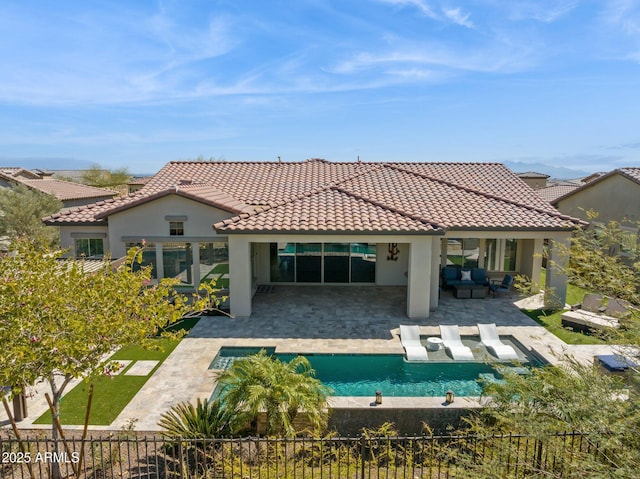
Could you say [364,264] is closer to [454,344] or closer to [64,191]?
[454,344]

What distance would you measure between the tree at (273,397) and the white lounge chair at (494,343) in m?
7.49

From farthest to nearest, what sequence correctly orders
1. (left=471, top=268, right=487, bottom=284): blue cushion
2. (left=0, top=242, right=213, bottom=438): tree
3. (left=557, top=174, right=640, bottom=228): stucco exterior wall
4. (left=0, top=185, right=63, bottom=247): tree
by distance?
(left=0, top=185, right=63, bottom=247): tree → (left=557, top=174, right=640, bottom=228): stucco exterior wall → (left=471, top=268, right=487, bottom=284): blue cushion → (left=0, top=242, right=213, bottom=438): tree

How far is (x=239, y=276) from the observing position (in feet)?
60.8

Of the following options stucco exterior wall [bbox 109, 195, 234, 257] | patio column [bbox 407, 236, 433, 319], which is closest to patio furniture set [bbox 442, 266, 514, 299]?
patio column [bbox 407, 236, 433, 319]

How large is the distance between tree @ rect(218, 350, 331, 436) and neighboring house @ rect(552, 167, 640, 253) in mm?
19909

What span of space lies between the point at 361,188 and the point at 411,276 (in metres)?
7.31

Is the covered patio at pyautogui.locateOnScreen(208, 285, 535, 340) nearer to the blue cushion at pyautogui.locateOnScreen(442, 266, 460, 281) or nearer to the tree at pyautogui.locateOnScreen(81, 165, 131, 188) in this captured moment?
the blue cushion at pyautogui.locateOnScreen(442, 266, 460, 281)

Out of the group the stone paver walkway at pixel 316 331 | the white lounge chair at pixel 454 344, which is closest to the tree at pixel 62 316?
the stone paver walkway at pixel 316 331

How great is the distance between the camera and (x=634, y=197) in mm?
25281

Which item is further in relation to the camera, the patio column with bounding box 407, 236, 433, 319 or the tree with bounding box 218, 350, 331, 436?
the patio column with bounding box 407, 236, 433, 319

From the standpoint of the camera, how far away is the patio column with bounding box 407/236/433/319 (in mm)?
18344

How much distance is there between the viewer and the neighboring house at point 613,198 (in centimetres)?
2520

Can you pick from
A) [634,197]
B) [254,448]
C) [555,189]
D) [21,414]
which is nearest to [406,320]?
[254,448]

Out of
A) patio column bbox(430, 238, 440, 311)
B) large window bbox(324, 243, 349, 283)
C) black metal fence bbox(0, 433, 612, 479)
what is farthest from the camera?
large window bbox(324, 243, 349, 283)
